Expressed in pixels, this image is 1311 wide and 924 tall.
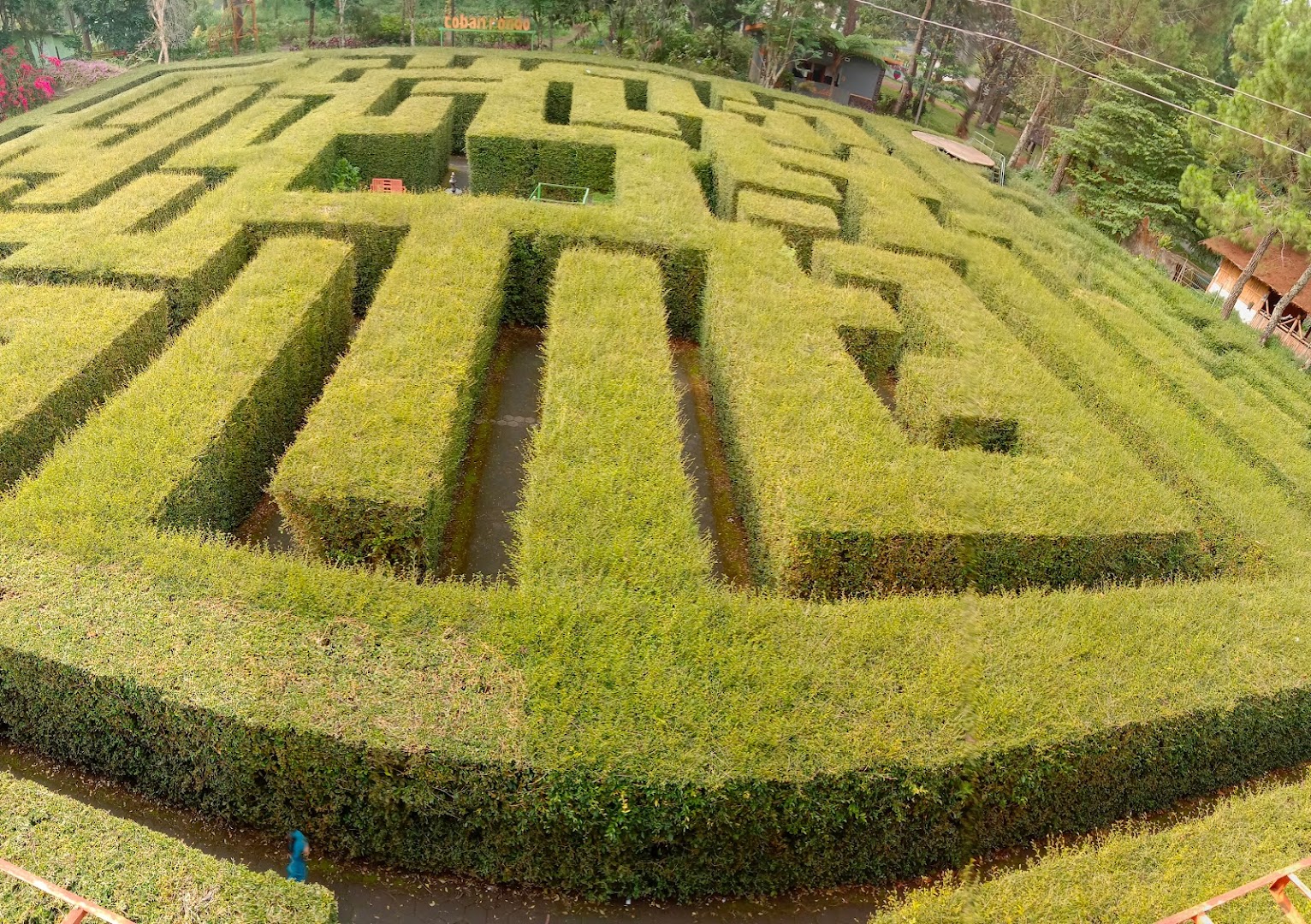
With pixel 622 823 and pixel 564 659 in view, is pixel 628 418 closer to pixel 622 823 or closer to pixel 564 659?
pixel 564 659

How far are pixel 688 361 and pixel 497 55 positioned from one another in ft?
69.8

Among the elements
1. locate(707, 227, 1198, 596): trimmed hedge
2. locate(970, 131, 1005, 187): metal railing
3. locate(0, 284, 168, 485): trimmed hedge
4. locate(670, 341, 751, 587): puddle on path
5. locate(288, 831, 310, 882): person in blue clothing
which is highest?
locate(970, 131, 1005, 187): metal railing

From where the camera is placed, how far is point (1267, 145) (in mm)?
17250

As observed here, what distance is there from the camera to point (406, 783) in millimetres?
6004

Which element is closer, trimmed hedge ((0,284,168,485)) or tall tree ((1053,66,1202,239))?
trimmed hedge ((0,284,168,485))

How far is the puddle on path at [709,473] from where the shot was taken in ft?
32.7

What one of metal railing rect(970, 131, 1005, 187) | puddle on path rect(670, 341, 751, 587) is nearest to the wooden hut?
metal railing rect(970, 131, 1005, 187)

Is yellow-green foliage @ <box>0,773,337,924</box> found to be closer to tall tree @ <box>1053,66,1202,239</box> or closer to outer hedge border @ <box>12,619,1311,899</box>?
outer hedge border @ <box>12,619,1311,899</box>

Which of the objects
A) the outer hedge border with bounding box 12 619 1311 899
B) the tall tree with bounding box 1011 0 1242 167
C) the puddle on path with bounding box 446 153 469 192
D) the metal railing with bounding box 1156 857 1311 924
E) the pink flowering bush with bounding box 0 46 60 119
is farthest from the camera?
the tall tree with bounding box 1011 0 1242 167

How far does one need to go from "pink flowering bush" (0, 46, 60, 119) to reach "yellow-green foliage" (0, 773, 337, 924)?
1281 inches

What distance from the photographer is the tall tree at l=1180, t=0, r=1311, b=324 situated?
51.6 ft

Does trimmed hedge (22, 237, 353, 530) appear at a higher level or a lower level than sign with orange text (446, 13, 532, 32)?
lower

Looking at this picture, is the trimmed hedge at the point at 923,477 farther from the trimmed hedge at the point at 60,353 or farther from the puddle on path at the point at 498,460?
the trimmed hedge at the point at 60,353

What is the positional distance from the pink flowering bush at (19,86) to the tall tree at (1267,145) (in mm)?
39194
